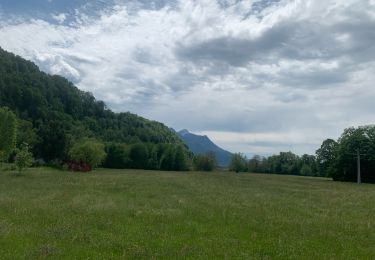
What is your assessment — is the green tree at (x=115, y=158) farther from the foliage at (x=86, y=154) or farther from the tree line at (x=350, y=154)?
the tree line at (x=350, y=154)

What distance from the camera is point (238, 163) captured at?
19138 centimetres

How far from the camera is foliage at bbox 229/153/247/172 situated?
188 metres

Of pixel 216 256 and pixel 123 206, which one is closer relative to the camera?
pixel 216 256

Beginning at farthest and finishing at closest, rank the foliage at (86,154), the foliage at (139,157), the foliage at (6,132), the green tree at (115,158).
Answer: the foliage at (139,157), the green tree at (115,158), the foliage at (86,154), the foliage at (6,132)

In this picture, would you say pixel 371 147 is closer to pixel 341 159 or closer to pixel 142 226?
pixel 341 159

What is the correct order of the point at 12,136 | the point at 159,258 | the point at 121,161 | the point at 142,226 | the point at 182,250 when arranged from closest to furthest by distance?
the point at 159,258 < the point at 182,250 < the point at 142,226 < the point at 12,136 < the point at 121,161

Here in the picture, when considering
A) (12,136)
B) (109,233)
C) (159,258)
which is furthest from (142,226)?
(12,136)

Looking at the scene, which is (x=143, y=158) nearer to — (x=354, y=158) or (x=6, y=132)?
(x=6, y=132)

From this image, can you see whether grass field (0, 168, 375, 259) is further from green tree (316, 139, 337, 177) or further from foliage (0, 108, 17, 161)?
green tree (316, 139, 337, 177)

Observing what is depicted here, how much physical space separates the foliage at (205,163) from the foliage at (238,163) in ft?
41.4

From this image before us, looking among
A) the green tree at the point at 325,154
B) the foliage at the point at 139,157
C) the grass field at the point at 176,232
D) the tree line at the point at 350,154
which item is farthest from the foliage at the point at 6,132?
the green tree at the point at 325,154

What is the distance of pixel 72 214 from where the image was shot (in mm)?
21344

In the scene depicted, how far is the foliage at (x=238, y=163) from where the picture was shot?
18812 centimetres

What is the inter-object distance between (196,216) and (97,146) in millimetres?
87435
